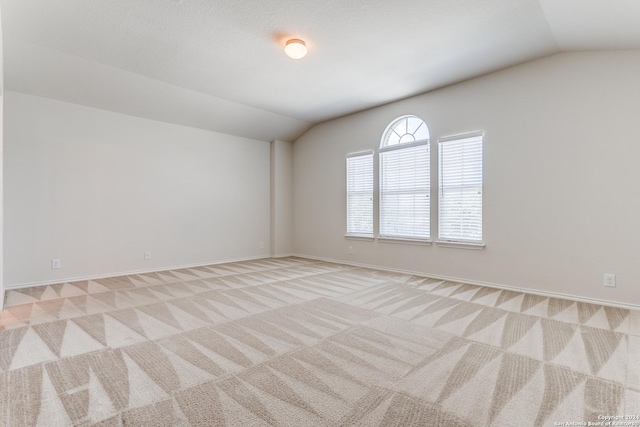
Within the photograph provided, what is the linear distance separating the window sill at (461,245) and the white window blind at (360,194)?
138cm

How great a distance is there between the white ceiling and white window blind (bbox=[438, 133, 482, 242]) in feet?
3.09

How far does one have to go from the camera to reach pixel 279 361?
2.12 m

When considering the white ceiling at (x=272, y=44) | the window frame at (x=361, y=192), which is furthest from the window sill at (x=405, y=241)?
the white ceiling at (x=272, y=44)

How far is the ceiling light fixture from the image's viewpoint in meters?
3.26

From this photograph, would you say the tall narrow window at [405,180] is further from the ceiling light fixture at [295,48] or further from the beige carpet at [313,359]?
the ceiling light fixture at [295,48]

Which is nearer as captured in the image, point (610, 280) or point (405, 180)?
point (610, 280)

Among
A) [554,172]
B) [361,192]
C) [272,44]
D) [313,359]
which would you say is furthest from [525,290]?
[272,44]

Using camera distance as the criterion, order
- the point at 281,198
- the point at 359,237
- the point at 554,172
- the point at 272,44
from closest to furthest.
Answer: the point at 272,44 < the point at 554,172 < the point at 359,237 < the point at 281,198

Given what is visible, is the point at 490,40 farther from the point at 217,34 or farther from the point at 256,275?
the point at 256,275

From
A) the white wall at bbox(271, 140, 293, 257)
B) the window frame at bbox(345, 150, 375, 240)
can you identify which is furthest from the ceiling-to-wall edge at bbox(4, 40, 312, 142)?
the window frame at bbox(345, 150, 375, 240)

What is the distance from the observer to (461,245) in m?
4.43

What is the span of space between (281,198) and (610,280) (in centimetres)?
562

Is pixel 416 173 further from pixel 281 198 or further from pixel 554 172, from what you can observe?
pixel 281 198

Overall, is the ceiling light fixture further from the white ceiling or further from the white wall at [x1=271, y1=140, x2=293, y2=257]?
the white wall at [x1=271, y1=140, x2=293, y2=257]
